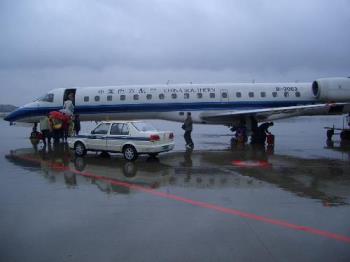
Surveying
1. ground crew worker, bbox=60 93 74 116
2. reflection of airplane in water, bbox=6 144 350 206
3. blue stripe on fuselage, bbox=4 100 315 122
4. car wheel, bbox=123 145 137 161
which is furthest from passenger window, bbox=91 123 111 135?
blue stripe on fuselage, bbox=4 100 315 122

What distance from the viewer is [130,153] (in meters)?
13.9

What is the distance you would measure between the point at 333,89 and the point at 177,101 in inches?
358

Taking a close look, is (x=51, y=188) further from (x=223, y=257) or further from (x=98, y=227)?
(x=223, y=257)

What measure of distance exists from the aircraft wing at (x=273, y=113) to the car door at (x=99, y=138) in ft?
27.7

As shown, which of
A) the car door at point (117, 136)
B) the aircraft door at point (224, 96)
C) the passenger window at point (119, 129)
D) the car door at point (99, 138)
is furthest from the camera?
the aircraft door at point (224, 96)

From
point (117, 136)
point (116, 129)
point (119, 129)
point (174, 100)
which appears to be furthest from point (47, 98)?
point (117, 136)

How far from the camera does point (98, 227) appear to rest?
636cm

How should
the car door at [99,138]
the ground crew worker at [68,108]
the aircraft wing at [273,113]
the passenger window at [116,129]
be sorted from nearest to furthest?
the passenger window at [116,129] → the car door at [99,138] → the aircraft wing at [273,113] → the ground crew worker at [68,108]

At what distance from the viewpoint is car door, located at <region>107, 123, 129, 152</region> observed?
14.2 m

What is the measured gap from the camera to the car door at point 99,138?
14.7 m

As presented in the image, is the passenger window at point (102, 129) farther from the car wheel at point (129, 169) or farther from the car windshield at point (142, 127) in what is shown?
the car wheel at point (129, 169)

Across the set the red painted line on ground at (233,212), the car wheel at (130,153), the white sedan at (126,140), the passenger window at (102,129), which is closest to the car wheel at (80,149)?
the white sedan at (126,140)

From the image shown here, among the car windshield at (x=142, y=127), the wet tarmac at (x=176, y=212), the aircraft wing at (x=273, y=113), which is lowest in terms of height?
the wet tarmac at (x=176, y=212)

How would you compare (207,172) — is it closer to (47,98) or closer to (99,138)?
(99,138)
